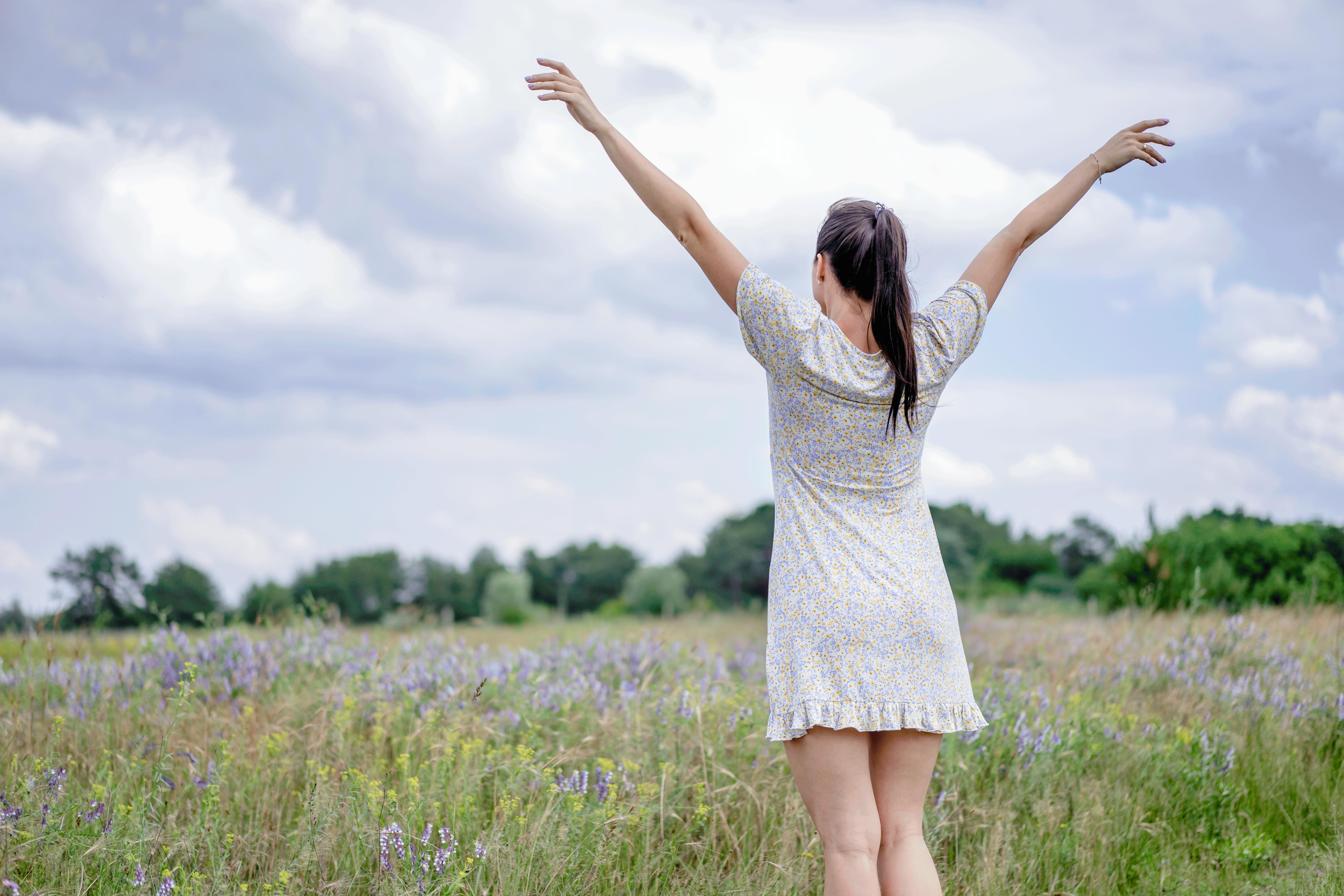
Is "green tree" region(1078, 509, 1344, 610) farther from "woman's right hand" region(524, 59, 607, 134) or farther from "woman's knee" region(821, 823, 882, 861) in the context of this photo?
"woman's right hand" region(524, 59, 607, 134)

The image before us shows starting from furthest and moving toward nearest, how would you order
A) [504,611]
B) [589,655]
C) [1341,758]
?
1. [504,611]
2. [589,655]
3. [1341,758]

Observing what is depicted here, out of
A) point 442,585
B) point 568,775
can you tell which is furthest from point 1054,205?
point 442,585

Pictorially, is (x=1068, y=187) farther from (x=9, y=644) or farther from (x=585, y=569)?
(x=585, y=569)

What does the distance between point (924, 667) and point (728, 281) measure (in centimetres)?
112

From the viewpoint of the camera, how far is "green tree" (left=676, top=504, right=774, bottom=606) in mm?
22844

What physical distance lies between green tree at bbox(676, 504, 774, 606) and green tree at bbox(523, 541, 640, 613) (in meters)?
1.63

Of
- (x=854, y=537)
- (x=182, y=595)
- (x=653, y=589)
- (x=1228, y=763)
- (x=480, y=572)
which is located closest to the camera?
(x=854, y=537)

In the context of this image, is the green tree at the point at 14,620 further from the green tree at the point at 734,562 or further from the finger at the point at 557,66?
the green tree at the point at 734,562

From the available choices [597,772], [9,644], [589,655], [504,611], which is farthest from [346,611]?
[597,772]

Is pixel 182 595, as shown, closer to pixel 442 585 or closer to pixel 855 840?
pixel 855 840

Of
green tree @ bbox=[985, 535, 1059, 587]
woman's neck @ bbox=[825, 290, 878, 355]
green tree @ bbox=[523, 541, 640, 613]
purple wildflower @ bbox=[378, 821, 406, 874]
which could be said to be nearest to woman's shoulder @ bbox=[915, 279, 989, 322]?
woman's neck @ bbox=[825, 290, 878, 355]

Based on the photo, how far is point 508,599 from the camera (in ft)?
72.7

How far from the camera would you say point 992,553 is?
22.7 m

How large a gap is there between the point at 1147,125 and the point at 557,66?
2.02 metres
